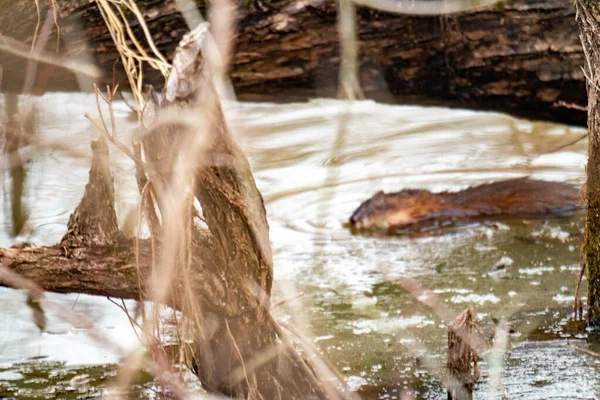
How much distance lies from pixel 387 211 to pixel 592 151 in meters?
2.23

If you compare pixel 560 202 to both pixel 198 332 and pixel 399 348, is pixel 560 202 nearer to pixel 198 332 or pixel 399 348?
pixel 399 348

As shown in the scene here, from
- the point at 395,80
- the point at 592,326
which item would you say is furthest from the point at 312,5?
the point at 592,326

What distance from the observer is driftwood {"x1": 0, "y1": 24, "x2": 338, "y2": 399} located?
2.25 metres

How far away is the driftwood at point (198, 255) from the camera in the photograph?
2.25m

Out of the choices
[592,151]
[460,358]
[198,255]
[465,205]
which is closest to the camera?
[198,255]

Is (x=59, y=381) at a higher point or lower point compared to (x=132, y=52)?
lower

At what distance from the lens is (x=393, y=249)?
4.71 meters

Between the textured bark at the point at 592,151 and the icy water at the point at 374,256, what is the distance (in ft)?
0.72

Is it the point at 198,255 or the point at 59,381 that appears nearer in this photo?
the point at 198,255

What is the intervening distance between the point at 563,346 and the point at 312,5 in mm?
2156

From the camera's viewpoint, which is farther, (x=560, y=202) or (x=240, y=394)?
(x=560, y=202)

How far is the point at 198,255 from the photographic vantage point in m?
2.44

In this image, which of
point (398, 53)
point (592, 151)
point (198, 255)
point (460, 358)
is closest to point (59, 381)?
point (198, 255)

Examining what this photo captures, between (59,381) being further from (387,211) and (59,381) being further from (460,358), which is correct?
(387,211)
